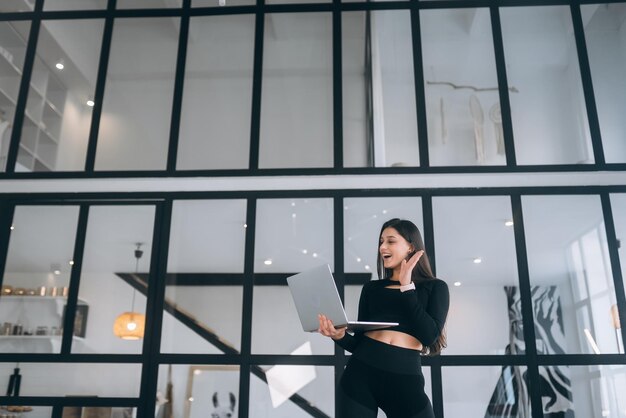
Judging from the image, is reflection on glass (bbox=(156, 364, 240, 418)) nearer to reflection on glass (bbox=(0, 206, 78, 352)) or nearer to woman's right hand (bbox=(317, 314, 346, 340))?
reflection on glass (bbox=(0, 206, 78, 352))

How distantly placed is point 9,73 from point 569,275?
364cm

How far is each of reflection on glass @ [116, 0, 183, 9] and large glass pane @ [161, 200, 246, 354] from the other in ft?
4.61

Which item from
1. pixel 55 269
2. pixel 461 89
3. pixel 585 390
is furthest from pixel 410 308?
pixel 55 269

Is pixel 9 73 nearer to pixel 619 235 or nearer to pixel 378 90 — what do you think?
pixel 378 90

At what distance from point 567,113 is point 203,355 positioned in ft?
8.40

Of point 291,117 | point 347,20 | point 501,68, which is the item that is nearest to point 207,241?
point 291,117

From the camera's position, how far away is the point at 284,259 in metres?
3.55

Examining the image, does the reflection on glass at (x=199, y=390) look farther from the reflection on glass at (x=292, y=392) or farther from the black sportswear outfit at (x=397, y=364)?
the black sportswear outfit at (x=397, y=364)

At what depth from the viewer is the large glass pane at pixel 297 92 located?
3.78 metres

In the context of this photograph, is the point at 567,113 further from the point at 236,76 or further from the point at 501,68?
the point at 236,76

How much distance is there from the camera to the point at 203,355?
343 centimetres

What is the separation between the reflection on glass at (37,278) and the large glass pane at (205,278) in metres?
0.64

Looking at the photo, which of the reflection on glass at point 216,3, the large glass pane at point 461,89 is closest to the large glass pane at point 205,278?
the large glass pane at point 461,89

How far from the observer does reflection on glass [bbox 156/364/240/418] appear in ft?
11.0
